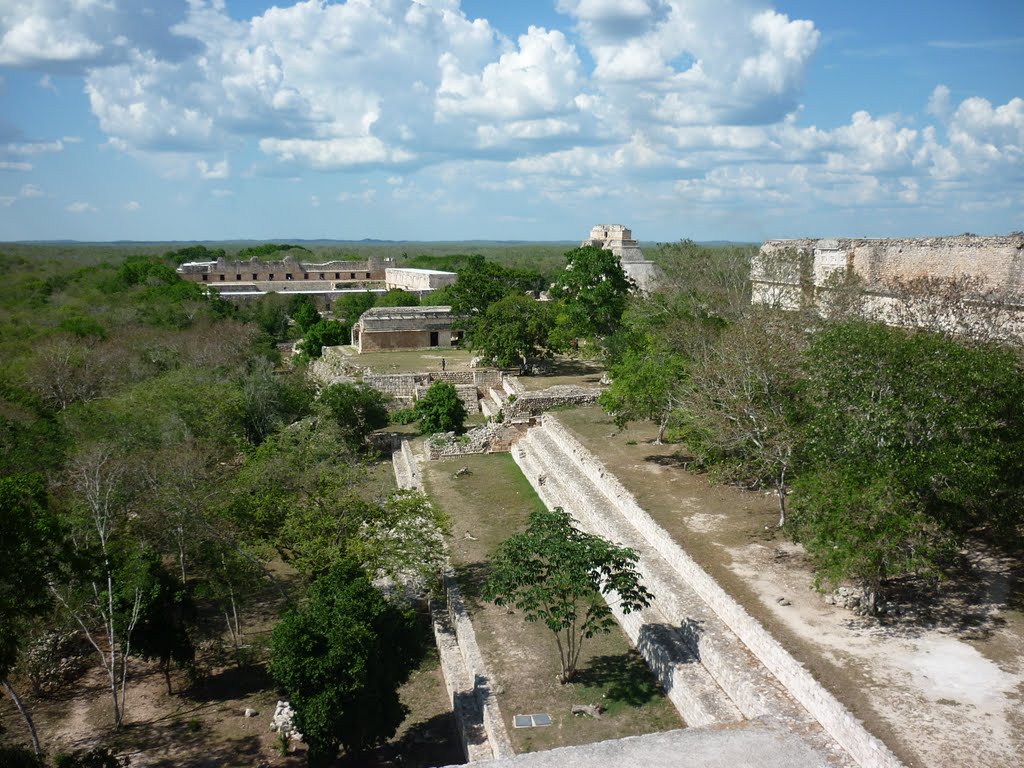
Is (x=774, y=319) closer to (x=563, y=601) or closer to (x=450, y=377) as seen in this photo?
(x=563, y=601)

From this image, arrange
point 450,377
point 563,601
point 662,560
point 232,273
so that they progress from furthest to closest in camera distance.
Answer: point 232,273 → point 450,377 → point 662,560 → point 563,601

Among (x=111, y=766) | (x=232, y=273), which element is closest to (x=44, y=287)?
(x=232, y=273)

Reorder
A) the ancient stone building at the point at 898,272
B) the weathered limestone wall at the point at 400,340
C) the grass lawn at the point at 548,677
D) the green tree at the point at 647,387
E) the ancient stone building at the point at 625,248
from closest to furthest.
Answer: the grass lawn at the point at 548,677 → the ancient stone building at the point at 898,272 → the green tree at the point at 647,387 → the weathered limestone wall at the point at 400,340 → the ancient stone building at the point at 625,248

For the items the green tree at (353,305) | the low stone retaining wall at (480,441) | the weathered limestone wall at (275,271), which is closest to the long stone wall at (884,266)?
the low stone retaining wall at (480,441)

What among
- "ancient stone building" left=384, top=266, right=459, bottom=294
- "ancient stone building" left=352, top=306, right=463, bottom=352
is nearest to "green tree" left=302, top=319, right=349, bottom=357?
"ancient stone building" left=352, top=306, right=463, bottom=352

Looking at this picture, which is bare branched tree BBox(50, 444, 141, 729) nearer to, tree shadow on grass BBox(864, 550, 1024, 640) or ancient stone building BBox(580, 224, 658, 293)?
tree shadow on grass BBox(864, 550, 1024, 640)

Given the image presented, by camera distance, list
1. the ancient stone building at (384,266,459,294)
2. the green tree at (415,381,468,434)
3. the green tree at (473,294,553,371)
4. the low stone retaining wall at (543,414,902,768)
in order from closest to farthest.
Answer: the low stone retaining wall at (543,414,902,768) → the green tree at (415,381,468,434) → the green tree at (473,294,553,371) → the ancient stone building at (384,266,459,294)

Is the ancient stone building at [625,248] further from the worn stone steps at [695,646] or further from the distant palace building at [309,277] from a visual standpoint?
the worn stone steps at [695,646]
